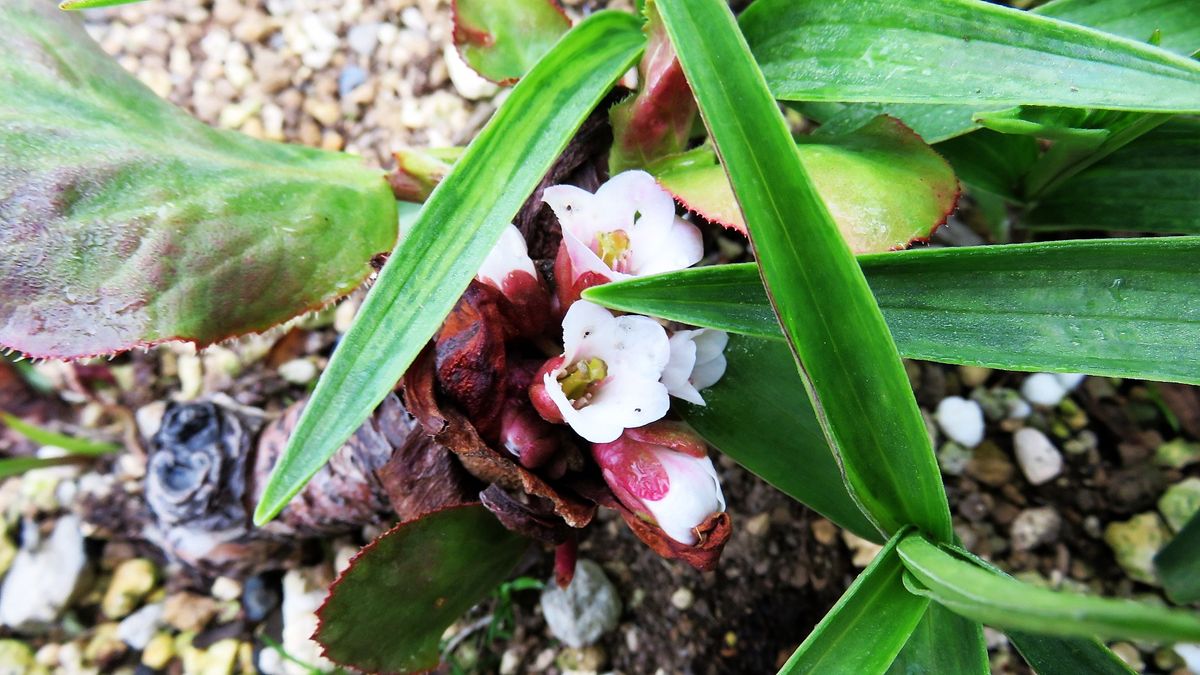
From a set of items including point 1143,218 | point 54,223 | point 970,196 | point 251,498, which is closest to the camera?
point 54,223

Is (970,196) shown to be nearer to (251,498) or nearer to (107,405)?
(251,498)

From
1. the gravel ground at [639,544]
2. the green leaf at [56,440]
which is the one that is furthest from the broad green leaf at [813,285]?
the green leaf at [56,440]

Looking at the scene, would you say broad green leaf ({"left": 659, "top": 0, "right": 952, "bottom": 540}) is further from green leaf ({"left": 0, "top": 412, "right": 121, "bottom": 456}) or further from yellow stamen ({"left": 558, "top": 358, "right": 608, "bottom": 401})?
green leaf ({"left": 0, "top": 412, "right": 121, "bottom": 456})

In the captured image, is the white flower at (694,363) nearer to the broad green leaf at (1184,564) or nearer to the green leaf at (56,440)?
the broad green leaf at (1184,564)

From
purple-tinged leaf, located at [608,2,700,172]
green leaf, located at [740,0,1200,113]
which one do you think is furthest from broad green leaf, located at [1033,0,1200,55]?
purple-tinged leaf, located at [608,2,700,172]

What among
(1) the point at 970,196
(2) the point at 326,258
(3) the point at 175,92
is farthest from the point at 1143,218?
(3) the point at 175,92

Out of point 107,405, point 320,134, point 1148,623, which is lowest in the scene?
point 107,405
